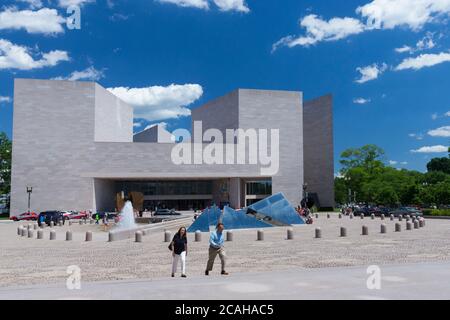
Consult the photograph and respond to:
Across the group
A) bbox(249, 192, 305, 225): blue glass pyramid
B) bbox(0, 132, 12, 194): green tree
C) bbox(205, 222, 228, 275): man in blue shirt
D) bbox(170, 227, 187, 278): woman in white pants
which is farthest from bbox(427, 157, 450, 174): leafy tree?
bbox(170, 227, 187, 278): woman in white pants

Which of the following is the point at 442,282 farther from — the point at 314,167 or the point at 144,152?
the point at 314,167

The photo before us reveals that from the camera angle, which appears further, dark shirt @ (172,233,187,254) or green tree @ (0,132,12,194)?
green tree @ (0,132,12,194)

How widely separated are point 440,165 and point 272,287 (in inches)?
5035

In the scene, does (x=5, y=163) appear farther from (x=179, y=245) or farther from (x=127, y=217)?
(x=179, y=245)

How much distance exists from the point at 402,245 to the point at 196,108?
80739 millimetres

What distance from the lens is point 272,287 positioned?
10.4 m

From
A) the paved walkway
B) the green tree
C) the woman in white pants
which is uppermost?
the green tree

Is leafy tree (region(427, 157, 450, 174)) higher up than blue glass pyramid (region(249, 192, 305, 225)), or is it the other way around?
leafy tree (region(427, 157, 450, 174))

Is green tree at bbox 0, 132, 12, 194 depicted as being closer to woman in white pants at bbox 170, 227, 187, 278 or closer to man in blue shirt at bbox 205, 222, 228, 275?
woman in white pants at bbox 170, 227, 187, 278

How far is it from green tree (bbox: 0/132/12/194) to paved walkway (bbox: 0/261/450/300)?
69618 mm

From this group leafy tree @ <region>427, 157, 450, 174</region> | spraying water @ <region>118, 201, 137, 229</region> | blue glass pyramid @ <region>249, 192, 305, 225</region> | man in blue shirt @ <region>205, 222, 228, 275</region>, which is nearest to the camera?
man in blue shirt @ <region>205, 222, 228, 275</region>

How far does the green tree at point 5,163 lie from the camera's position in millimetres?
72625

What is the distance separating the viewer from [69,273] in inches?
531

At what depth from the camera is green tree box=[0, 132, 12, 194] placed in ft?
238
